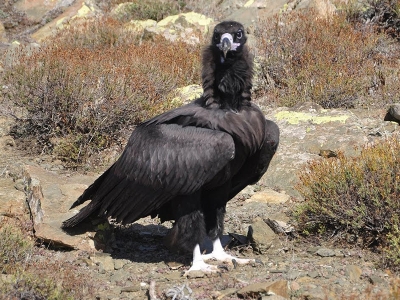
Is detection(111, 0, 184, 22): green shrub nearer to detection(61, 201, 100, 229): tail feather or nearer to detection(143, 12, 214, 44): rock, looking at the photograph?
detection(143, 12, 214, 44): rock

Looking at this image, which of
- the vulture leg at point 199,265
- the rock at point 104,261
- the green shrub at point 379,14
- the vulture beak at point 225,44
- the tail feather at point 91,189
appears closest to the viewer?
the vulture beak at point 225,44

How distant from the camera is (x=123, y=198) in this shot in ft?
19.0

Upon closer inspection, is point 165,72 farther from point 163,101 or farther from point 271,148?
point 271,148

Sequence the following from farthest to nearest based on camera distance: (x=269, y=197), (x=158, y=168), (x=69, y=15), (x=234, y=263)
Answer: (x=69, y=15) → (x=269, y=197) → (x=234, y=263) → (x=158, y=168)

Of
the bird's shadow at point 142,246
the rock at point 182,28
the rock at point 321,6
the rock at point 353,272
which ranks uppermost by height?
the rock at point 321,6

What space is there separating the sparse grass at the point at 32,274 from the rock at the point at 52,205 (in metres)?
0.20

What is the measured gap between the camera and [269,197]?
772cm

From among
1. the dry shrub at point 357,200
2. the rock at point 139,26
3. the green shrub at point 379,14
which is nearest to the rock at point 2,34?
the rock at point 139,26

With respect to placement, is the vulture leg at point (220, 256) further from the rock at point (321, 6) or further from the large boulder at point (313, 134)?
the rock at point (321, 6)

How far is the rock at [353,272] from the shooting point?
504 cm

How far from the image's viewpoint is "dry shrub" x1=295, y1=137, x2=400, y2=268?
574 cm

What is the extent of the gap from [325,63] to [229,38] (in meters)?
5.28

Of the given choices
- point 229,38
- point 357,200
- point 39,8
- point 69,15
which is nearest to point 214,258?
point 357,200

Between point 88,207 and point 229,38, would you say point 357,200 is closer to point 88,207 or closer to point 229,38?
point 229,38
